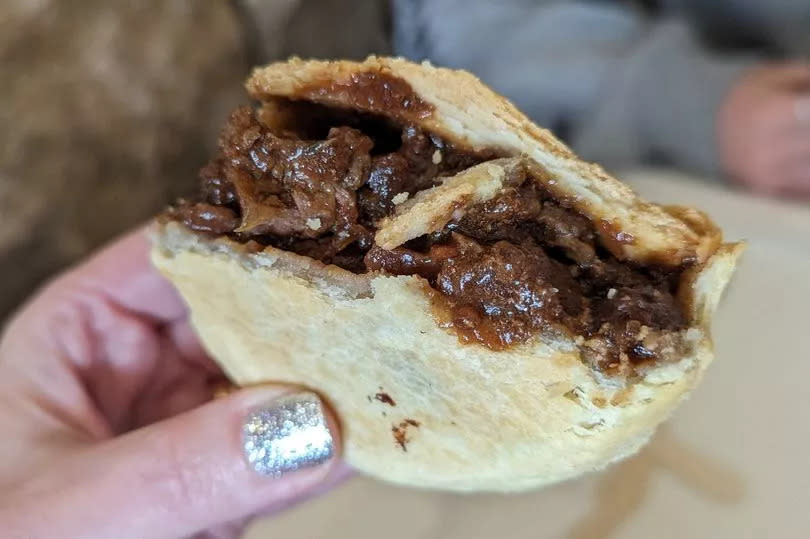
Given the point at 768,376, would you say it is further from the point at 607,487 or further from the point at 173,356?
the point at 173,356

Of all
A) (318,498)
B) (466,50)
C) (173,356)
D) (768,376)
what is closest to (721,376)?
(768,376)

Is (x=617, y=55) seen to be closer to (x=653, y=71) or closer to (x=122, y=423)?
(x=653, y=71)

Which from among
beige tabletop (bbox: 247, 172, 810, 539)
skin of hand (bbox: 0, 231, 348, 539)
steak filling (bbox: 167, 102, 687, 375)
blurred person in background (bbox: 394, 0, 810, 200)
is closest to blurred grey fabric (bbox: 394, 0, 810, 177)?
blurred person in background (bbox: 394, 0, 810, 200)

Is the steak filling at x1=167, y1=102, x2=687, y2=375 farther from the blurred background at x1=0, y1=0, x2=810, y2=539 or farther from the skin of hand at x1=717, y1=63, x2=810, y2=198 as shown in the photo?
the skin of hand at x1=717, y1=63, x2=810, y2=198

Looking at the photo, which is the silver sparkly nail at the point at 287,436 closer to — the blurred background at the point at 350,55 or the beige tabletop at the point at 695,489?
the beige tabletop at the point at 695,489

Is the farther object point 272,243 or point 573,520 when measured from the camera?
point 573,520

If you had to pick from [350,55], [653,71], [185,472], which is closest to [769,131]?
[653,71]

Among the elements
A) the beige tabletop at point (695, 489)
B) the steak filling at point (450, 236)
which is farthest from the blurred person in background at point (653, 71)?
the steak filling at point (450, 236)
